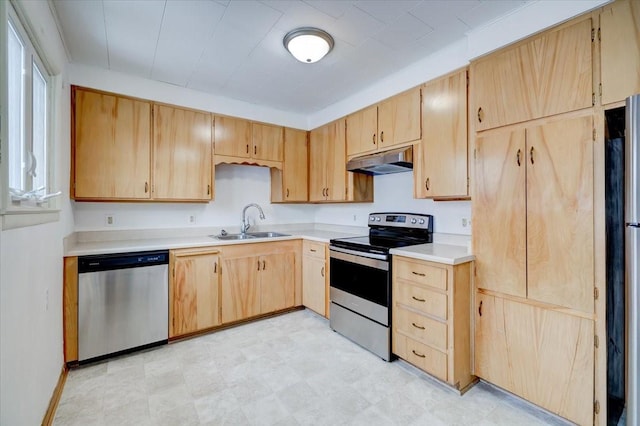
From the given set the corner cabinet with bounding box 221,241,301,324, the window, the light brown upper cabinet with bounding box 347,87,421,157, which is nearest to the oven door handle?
the corner cabinet with bounding box 221,241,301,324

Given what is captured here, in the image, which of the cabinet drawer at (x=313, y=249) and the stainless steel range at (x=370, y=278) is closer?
the stainless steel range at (x=370, y=278)

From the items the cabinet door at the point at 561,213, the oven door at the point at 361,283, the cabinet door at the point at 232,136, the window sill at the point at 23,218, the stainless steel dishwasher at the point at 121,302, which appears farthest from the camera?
the cabinet door at the point at 232,136

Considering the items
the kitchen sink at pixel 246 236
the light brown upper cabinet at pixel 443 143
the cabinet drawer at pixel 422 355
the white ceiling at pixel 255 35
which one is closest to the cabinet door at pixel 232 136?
the white ceiling at pixel 255 35

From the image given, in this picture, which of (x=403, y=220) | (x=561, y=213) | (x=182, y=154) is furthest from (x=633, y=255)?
(x=182, y=154)

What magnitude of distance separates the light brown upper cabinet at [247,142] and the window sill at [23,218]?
1.83 metres

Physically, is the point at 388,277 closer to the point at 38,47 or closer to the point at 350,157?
the point at 350,157

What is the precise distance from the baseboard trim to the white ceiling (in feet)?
8.38

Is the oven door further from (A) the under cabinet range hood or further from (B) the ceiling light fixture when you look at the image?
(B) the ceiling light fixture

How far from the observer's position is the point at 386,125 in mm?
2871

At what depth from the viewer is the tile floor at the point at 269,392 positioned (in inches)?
69.6

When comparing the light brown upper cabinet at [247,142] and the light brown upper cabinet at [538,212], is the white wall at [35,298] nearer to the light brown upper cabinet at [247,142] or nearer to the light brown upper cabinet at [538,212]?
the light brown upper cabinet at [247,142]

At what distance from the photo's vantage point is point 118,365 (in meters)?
2.35

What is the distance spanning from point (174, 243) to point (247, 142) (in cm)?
148

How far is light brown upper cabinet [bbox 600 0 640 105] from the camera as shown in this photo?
1.42 m
